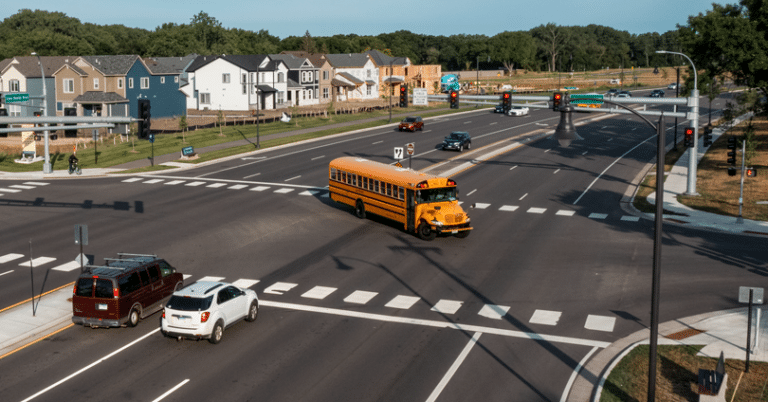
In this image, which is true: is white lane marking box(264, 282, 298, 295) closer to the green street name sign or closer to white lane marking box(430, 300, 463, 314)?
white lane marking box(430, 300, 463, 314)

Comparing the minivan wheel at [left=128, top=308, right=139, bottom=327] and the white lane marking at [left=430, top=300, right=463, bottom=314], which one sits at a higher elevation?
the minivan wheel at [left=128, top=308, right=139, bottom=327]

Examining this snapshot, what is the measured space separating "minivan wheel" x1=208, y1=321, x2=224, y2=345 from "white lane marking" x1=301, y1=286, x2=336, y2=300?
16.5 feet

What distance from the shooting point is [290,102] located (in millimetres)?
124375

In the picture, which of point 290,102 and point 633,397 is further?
point 290,102

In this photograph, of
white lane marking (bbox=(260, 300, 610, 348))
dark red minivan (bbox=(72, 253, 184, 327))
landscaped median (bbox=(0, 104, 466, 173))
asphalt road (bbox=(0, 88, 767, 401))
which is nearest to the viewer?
asphalt road (bbox=(0, 88, 767, 401))

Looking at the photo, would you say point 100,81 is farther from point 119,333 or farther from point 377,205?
point 119,333

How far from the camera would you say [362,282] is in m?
28.8

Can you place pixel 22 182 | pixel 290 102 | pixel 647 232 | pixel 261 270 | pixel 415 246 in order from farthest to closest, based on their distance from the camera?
pixel 290 102
pixel 22 182
pixel 647 232
pixel 415 246
pixel 261 270

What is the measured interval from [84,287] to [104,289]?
76 centimetres

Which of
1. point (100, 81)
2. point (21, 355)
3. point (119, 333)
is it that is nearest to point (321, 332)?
point (119, 333)

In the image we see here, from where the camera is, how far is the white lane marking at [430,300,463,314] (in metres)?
25.2

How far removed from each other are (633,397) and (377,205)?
21964 millimetres

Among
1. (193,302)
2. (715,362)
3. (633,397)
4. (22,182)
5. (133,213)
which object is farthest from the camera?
(22,182)

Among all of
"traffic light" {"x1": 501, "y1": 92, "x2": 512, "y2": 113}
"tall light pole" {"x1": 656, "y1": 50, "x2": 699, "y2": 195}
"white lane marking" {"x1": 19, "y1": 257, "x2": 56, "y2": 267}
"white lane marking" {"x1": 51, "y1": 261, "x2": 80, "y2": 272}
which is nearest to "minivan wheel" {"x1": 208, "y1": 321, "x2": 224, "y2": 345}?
"white lane marking" {"x1": 51, "y1": 261, "x2": 80, "y2": 272}
